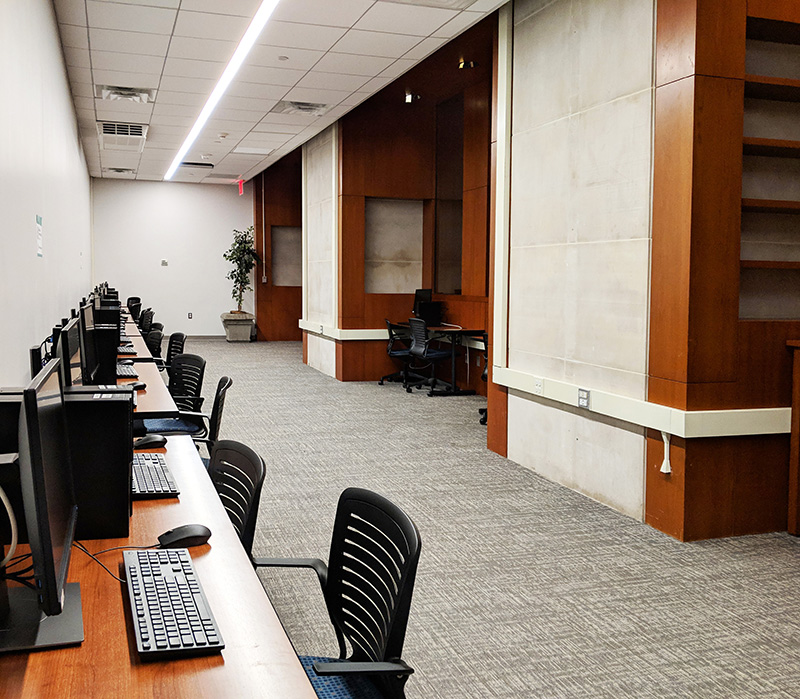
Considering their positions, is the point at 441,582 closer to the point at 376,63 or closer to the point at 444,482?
the point at 444,482

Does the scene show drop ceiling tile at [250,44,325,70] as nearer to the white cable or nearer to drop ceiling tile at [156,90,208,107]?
drop ceiling tile at [156,90,208,107]

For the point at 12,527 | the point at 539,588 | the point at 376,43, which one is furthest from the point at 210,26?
the point at 12,527

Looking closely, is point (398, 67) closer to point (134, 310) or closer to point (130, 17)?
point (130, 17)

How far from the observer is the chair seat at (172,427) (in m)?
4.84

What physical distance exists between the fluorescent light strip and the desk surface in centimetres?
458

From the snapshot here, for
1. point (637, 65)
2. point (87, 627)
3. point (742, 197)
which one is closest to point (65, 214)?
point (637, 65)

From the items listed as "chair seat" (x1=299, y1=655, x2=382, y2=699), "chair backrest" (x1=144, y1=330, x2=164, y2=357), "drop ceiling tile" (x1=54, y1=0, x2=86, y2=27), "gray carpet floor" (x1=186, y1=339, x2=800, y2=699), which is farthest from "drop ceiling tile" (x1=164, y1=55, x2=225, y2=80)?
"chair seat" (x1=299, y1=655, x2=382, y2=699)

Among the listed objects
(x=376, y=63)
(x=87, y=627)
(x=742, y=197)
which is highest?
(x=376, y=63)

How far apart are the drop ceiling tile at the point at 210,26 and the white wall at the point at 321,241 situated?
4.03 meters

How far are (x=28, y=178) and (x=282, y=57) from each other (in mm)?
3168

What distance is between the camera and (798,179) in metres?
4.31

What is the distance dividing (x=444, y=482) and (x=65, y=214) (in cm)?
455

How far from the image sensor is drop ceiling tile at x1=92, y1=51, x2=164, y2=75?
6.68m

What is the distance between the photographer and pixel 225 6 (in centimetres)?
541
